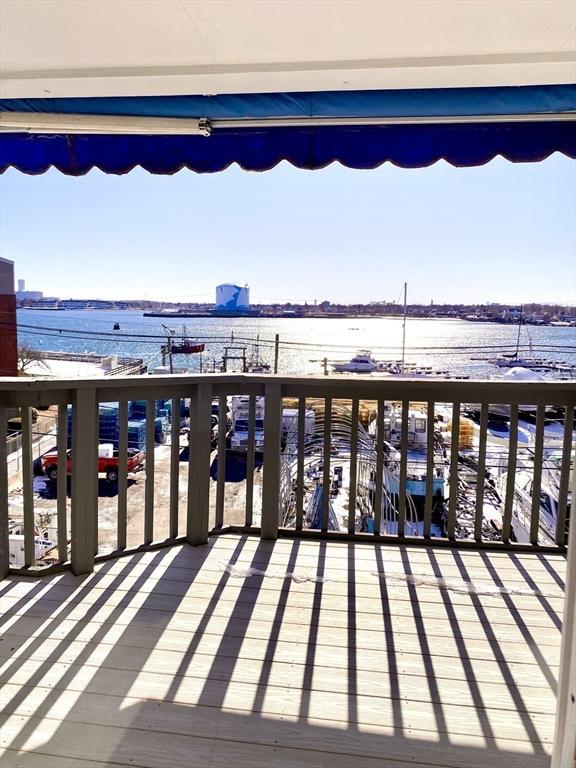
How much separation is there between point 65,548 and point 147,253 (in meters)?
33.0

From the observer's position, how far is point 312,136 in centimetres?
194

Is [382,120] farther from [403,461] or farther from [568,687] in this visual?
[568,687]

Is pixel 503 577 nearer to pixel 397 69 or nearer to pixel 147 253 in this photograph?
pixel 397 69

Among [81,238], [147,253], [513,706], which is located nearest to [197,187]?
[147,253]

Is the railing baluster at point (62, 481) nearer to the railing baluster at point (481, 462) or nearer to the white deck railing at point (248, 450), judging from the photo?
the white deck railing at point (248, 450)

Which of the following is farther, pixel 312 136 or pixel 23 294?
pixel 23 294

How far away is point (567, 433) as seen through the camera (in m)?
2.55

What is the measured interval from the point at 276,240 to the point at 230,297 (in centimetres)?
2546

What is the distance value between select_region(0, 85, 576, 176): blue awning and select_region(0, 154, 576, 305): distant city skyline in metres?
19.7

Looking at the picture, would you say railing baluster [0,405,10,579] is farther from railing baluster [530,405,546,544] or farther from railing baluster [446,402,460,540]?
railing baluster [530,405,546,544]

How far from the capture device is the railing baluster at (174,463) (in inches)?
96.0

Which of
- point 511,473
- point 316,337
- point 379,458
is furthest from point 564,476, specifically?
point 316,337

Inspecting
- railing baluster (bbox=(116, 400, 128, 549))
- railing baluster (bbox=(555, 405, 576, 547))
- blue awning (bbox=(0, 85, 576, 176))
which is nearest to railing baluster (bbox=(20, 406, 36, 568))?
railing baluster (bbox=(116, 400, 128, 549))

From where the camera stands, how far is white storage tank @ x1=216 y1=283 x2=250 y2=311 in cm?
529
